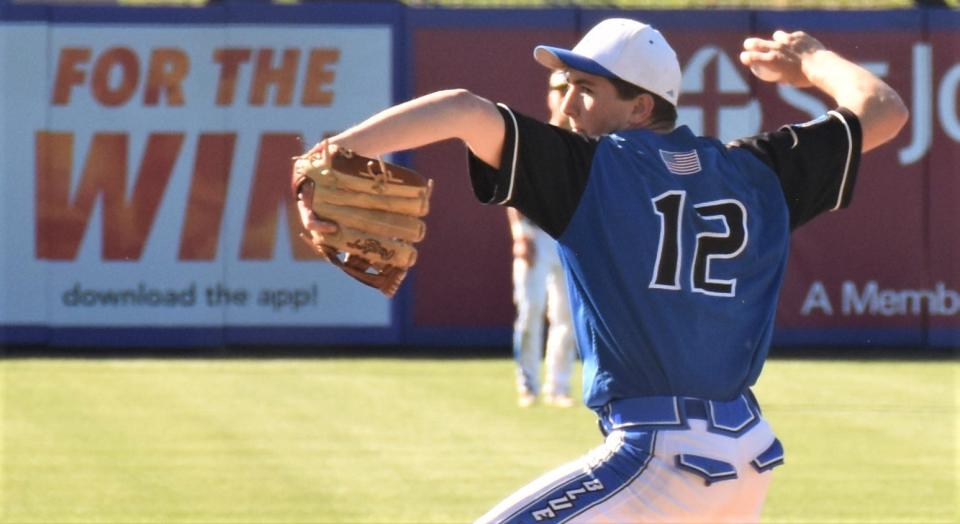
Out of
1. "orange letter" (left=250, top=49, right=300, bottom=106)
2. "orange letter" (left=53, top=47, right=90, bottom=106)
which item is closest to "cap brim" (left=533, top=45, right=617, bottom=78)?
"orange letter" (left=250, top=49, right=300, bottom=106)

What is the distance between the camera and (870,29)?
54.2 feet

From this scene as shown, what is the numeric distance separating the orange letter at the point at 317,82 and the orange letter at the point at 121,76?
5.30 feet

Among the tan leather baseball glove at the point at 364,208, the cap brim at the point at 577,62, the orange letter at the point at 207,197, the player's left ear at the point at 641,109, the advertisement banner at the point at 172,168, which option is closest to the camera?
the tan leather baseball glove at the point at 364,208

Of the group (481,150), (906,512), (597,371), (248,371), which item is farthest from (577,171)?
(248,371)

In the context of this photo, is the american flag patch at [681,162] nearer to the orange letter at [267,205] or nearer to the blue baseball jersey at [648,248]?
the blue baseball jersey at [648,248]

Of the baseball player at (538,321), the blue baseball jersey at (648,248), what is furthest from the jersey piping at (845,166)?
the baseball player at (538,321)

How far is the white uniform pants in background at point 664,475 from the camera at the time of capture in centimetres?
398

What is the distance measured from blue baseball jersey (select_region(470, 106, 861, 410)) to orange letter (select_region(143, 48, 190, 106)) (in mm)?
12436

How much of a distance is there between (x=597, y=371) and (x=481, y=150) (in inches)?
25.3

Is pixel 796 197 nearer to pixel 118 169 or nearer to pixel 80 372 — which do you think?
pixel 80 372

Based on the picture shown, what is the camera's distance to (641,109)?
4.36 meters

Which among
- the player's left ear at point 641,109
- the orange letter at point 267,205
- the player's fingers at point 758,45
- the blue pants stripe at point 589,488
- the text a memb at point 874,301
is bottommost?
the text a memb at point 874,301

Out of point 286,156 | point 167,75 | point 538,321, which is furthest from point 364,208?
point 167,75

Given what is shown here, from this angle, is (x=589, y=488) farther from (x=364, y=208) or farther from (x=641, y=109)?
(x=641, y=109)
